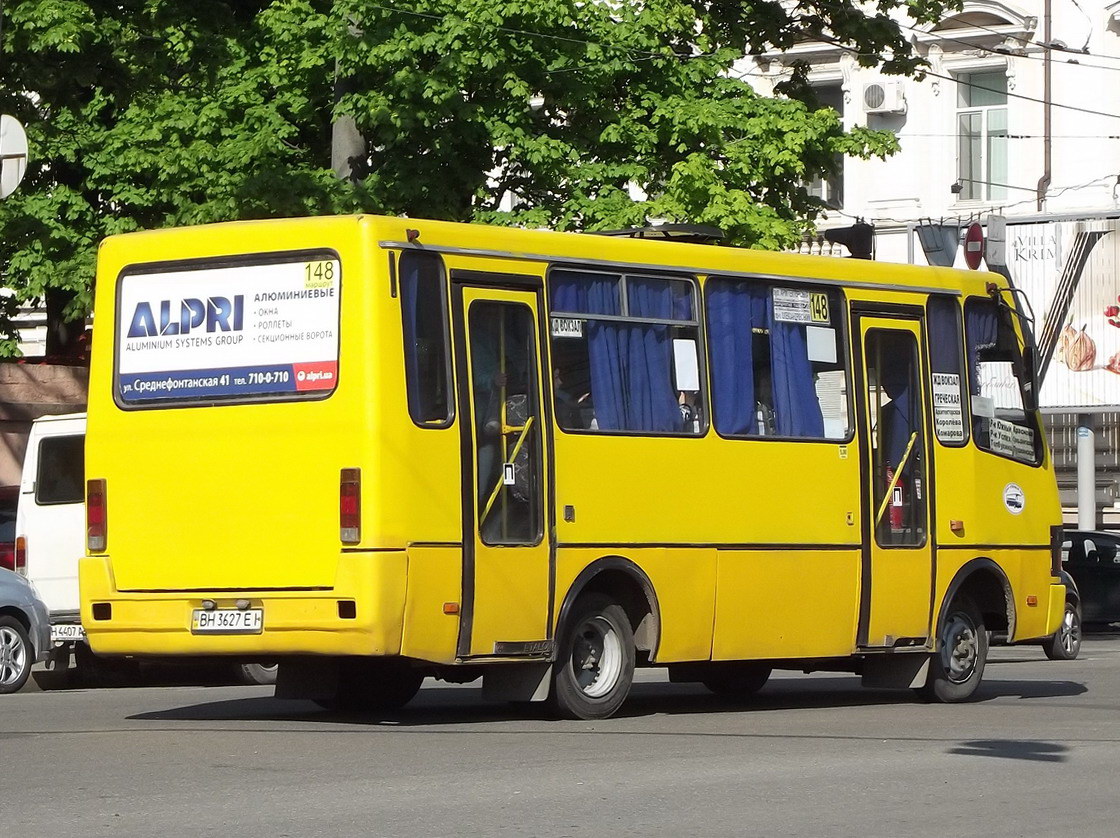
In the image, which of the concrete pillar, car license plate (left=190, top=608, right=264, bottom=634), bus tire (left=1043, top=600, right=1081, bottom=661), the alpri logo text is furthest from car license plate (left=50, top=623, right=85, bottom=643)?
the concrete pillar

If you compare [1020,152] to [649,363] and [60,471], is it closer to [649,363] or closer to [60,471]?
[60,471]

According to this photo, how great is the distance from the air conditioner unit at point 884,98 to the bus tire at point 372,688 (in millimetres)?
27937

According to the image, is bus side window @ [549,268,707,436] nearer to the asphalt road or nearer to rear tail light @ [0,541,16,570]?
the asphalt road

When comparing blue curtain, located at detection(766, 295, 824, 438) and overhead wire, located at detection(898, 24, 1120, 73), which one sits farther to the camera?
overhead wire, located at detection(898, 24, 1120, 73)

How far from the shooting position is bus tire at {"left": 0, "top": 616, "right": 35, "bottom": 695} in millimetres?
17859

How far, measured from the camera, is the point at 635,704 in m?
15.2

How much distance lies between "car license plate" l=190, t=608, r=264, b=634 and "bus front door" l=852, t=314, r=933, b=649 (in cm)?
442

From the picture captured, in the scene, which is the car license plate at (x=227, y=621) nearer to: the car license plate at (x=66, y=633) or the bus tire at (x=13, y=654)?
the bus tire at (x=13, y=654)

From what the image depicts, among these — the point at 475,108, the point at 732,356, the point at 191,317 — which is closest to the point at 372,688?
the point at 191,317

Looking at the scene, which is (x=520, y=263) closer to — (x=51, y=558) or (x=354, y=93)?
(x=51, y=558)

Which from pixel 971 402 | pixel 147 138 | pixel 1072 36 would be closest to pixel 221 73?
pixel 147 138

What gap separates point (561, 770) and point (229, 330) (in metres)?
3.70

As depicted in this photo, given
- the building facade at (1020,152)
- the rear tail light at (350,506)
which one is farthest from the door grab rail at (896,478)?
the building facade at (1020,152)

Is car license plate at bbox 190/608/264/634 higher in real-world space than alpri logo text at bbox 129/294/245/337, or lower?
lower
